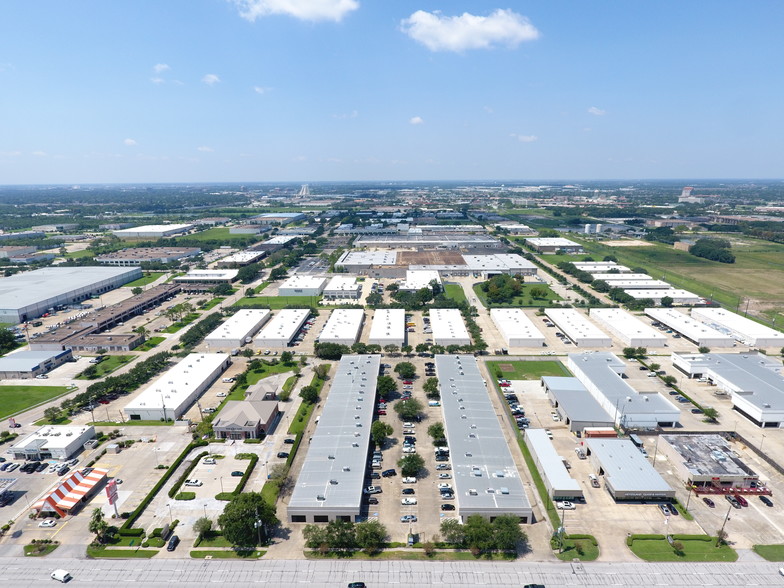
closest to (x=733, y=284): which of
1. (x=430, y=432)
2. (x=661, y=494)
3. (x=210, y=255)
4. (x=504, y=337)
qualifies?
(x=504, y=337)

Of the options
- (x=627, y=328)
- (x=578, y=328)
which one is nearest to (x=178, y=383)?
(x=578, y=328)

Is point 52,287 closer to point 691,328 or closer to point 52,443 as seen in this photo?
point 52,443

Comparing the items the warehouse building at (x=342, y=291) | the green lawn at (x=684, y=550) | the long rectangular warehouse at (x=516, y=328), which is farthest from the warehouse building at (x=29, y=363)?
the green lawn at (x=684, y=550)

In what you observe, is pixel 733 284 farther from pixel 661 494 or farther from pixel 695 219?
pixel 695 219

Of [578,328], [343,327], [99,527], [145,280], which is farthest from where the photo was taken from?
[145,280]

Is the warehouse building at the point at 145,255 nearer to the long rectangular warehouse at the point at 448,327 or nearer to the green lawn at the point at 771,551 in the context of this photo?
the long rectangular warehouse at the point at 448,327

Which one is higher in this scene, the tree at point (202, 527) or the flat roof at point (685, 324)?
the flat roof at point (685, 324)
